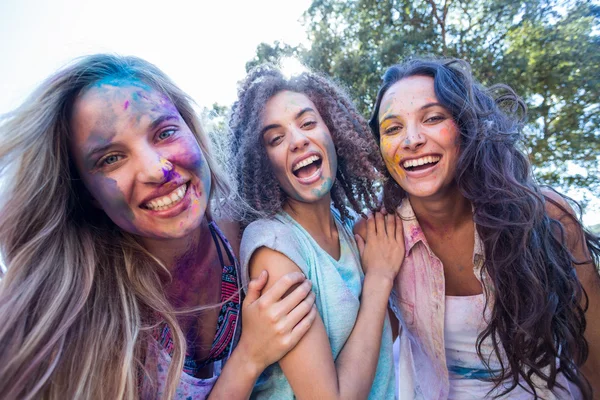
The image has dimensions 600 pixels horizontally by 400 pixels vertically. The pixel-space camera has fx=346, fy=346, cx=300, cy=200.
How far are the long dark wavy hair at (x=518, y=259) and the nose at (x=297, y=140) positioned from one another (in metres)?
0.84

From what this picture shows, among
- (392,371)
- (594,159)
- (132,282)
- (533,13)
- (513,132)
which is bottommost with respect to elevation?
(594,159)

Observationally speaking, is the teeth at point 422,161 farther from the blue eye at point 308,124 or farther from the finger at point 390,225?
the blue eye at point 308,124

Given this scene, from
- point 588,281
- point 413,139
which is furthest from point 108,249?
point 588,281

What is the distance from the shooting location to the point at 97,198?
1594mm

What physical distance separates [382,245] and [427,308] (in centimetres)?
48

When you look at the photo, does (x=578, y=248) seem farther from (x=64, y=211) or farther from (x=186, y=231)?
(x=64, y=211)

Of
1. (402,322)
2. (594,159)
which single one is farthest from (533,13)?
(402,322)

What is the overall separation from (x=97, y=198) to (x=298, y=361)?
3.82 ft

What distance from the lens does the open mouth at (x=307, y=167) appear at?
198 cm

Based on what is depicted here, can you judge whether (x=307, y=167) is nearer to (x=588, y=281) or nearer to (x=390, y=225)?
(x=390, y=225)

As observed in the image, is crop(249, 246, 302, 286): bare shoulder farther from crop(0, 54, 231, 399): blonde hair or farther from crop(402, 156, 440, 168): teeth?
crop(402, 156, 440, 168): teeth

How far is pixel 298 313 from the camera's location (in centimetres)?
150

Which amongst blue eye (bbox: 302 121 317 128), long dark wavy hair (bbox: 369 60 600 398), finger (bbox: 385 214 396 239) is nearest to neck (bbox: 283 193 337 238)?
finger (bbox: 385 214 396 239)

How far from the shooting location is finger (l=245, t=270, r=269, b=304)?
1.59 meters
